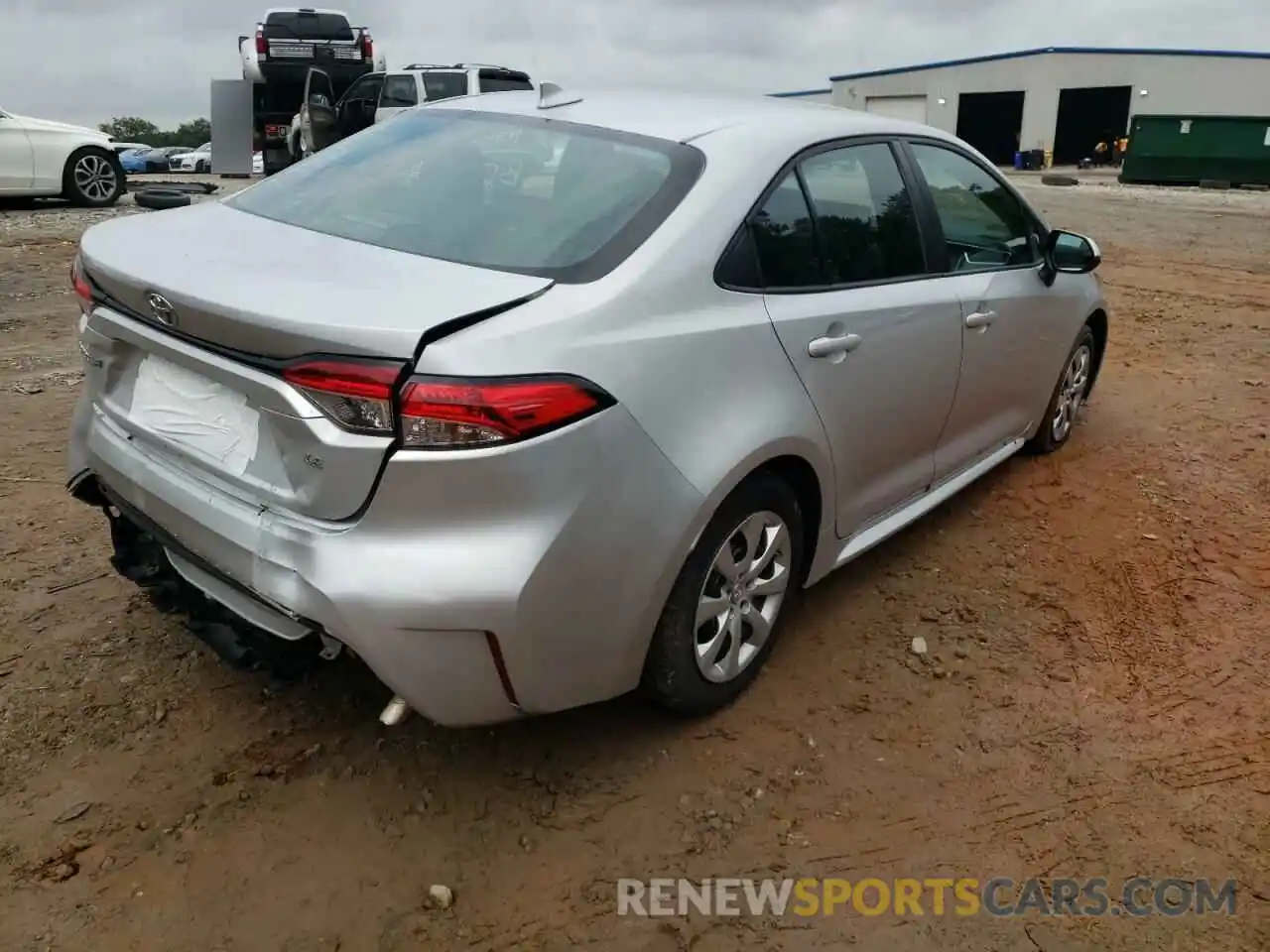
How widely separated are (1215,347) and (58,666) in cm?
734

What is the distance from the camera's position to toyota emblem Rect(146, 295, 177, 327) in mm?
2269

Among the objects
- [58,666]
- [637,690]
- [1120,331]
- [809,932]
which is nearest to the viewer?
[809,932]

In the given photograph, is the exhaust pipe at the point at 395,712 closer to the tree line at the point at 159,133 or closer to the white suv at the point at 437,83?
the white suv at the point at 437,83

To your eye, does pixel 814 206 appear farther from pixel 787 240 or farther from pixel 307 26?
pixel 307 26

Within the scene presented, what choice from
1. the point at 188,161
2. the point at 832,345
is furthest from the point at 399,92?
the point at 188,161

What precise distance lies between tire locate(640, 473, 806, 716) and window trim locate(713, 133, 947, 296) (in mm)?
540

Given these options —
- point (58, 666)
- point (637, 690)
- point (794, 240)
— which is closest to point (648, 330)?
point (794, 240)

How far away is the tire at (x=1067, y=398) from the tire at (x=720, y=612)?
2253 mm

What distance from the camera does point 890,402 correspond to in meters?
3.12

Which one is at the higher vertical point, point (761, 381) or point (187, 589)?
point (761, 381)

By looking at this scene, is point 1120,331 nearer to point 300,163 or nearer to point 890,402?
point 890,402

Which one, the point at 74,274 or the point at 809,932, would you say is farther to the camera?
the point at 74,274

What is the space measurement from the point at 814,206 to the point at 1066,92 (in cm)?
4471

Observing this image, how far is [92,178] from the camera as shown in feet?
40.5
